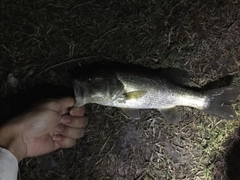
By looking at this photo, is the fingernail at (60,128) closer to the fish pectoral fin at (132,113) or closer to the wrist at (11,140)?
the wrist at (11,140)

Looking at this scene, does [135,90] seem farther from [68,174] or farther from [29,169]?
[29,169]

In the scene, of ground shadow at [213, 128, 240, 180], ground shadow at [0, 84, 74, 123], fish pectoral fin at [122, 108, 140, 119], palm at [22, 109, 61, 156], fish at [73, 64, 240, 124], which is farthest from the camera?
ground shadow at [213, 128, 240, 180]

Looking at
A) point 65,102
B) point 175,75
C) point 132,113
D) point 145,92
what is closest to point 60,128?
point 65,102

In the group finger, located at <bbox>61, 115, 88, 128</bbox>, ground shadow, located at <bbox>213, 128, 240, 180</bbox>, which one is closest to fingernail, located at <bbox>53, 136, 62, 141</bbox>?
finger, located at <bbox>61, 115, 88, 128</bbox>

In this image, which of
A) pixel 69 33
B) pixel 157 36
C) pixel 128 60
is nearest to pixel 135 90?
pixel 128 60

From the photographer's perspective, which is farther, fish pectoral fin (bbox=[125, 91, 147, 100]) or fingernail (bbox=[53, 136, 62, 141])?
fingernail (bbox=[53, 136, 62, 141])

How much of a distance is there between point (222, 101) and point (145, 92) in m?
0.80

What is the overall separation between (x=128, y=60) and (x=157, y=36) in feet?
1.30

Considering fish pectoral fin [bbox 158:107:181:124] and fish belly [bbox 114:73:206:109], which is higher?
fish belly [bbox 114:73:206:109]

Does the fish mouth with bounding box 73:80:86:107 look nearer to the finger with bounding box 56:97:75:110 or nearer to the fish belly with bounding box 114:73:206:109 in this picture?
the finger with bounding box 56:97:75:110

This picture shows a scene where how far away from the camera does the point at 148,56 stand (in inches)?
135

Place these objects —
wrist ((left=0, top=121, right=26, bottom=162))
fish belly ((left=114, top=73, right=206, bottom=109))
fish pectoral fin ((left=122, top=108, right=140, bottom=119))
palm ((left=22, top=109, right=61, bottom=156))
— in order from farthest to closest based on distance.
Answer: fish pectoral fin ((left=122, top=108, right=140, bottom=119)), fish belly ((left=114, top=73, right=206, bottom=109)), palm ((left=22, top=109, right=61, bottom=156)), wrist ((left=0, top=121, right=26, bottom=162))

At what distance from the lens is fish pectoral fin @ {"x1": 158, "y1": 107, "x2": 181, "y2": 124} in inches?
129

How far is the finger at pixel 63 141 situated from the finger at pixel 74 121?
0.17 meters
